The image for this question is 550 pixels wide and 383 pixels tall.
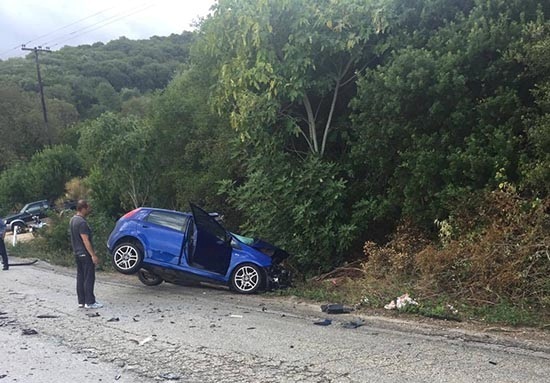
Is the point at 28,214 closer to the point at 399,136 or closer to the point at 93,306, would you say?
the point at 93,306

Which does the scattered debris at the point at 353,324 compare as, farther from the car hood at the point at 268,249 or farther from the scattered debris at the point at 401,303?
the car hood at the point at 268,249

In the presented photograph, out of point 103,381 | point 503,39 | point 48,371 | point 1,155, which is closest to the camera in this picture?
A: point 103,381

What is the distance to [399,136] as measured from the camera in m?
10.6

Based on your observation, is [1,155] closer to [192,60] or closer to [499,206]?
[192,60]

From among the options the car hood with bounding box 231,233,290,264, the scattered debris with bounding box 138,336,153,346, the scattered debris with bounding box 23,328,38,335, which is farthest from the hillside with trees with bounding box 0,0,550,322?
the scattered debris with bounding box 23,328,38,335

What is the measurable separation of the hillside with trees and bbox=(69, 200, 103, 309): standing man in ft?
12.8

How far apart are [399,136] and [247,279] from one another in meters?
3.93

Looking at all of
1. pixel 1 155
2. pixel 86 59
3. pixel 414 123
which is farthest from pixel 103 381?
pixel 86 59

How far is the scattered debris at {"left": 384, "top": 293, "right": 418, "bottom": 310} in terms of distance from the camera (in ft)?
27.3

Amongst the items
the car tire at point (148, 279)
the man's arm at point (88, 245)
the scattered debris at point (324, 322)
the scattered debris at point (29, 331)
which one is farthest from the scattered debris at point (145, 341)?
the car tire at point (148, 279)

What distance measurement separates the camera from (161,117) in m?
20.9

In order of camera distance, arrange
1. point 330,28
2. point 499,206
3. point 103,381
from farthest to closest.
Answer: point 330,28 → point 499,206 → point 103,381

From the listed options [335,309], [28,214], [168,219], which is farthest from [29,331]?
[28,214]

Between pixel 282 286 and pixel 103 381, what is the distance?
5736 millimetres
